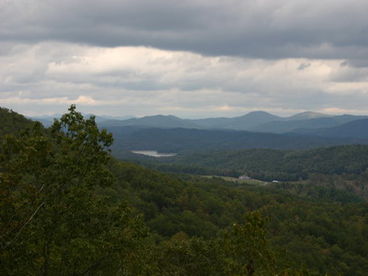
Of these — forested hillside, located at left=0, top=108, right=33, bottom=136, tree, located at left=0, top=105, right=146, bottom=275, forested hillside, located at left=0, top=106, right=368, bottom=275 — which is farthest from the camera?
forested hillside, located at left=0, top=108, right=33, bottom=136

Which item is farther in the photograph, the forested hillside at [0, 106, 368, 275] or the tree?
the forested hillside at [0, 106, 368, 275]

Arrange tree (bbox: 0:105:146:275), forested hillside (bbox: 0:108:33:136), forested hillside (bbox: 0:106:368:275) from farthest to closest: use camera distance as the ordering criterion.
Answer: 1. forested hillside (bbox: 0:108:33:136)
2. forested hillside (bbox: 0:106:368:275)
3. tree (bbox: 0:105:146:275)

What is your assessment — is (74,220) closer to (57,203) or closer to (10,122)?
(57,203)

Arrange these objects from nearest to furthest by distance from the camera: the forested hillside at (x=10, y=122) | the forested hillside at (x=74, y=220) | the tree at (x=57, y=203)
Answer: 1. the tree at (x=57, y=203)
2. the forested hillside at (x=74, y=220)
3. the forested hillside at (x=10, y=122)

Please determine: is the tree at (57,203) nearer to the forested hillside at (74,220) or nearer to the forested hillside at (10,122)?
the forested hillside at (74,220)

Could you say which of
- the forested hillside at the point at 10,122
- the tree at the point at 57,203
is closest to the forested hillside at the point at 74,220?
the tree at the point at 57,203

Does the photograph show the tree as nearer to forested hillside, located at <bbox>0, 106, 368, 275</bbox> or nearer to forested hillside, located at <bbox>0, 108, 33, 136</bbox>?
forested hillside, located at <bbox>0, 106, 368, 275</bbox>

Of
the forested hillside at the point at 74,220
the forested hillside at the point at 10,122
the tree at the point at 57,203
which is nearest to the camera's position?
the tree at the point at 57,203

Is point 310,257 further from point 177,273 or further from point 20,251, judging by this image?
point 20,251

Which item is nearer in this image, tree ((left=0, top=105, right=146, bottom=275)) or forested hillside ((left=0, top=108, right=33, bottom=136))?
tree ((left=0, top=105, right=146, bottom=275))

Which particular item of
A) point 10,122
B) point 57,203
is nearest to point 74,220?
point 57,203

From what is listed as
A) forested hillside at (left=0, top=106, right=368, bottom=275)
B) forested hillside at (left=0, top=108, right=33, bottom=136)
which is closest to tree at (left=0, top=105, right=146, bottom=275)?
forested hillside at (left=0, top=106, right=368, bottom=275)

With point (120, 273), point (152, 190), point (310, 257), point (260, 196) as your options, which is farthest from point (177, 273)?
point (260, 196)

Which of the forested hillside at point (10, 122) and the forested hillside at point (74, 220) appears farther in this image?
the forested hillside at point (10, 122)
